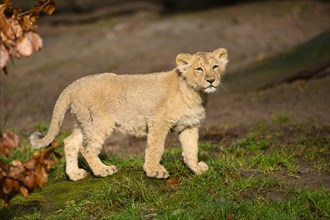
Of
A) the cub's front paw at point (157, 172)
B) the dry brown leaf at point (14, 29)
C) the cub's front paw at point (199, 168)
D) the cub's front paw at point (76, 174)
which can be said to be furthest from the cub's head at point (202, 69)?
the dry brown leaf at point (14, 29)

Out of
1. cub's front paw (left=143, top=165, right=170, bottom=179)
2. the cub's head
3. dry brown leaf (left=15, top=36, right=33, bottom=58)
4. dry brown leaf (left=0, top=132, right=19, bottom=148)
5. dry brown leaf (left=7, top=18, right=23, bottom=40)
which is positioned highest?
dry brown leaf (left=7, top=18, right=23, bottom=40)

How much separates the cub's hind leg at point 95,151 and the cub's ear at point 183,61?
3.67 ft

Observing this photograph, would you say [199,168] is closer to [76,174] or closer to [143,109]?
[143,109]

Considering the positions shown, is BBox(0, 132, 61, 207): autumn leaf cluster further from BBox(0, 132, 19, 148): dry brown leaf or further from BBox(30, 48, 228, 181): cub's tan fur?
BBox(30, 48, 228, 181): cub's tan fur

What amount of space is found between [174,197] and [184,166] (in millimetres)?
779

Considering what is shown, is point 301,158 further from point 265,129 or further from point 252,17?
point 252,17

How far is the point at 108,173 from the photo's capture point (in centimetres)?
684

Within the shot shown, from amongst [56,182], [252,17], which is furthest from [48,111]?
[252,17]

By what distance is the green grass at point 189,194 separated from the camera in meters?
5.93

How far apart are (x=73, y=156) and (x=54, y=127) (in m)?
0.40

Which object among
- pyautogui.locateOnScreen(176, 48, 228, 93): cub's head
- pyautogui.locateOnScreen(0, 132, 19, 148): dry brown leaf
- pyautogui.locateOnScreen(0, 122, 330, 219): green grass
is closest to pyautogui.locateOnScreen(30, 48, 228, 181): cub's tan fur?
pyautogui.locateOnScreen(176, 48, 228, 93): cub's head

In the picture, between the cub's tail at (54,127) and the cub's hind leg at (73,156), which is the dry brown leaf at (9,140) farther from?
the cub's hind leg at (73,156)

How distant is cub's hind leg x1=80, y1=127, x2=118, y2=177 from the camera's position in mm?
6816

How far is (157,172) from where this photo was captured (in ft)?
21.7
